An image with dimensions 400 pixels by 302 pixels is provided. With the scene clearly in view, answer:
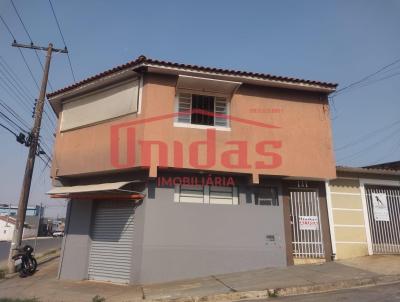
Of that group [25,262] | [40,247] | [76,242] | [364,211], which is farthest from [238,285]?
[40,247]

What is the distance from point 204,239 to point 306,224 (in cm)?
384

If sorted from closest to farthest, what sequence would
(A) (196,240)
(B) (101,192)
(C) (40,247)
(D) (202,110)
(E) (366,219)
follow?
1. (A) (196,240)
2. (B) (101,192)
3. (D) (202,110)
4. (E) (366,219)
5. (C) (40,247)

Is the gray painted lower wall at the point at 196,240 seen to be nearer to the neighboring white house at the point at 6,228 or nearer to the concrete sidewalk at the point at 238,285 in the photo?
the concrete sidewalk at the point at 238,285

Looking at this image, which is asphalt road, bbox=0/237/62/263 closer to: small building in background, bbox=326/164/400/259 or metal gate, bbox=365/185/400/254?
small building in background, bbox=326/164/400/259

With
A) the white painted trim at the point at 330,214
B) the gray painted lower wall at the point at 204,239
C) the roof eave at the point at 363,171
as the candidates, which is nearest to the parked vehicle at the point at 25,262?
the gray painted lower wall at the point at 204,239

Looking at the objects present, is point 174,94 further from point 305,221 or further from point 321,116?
point 305,221

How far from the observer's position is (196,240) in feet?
36.4

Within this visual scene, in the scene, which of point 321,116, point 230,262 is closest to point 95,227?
point 230,262

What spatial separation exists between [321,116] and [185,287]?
7.89 meters

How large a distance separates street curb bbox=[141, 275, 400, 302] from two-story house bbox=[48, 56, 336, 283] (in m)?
2.67

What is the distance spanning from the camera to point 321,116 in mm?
12953

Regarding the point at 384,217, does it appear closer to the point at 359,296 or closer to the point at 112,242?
the point at 359,296

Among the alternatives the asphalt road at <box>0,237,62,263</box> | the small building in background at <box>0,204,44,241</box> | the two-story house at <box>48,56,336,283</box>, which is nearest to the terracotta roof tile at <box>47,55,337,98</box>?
the two-story house at <box>48,56,336,283</box>

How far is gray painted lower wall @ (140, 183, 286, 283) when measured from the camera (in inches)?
421
